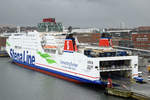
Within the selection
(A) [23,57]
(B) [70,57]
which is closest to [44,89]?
(B) [70,57]

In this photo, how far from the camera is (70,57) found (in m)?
25.4

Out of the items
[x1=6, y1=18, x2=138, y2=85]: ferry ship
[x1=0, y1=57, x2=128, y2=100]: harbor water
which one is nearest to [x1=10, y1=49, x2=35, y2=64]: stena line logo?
[x1=6, y1=18, x2=138, y2=85]: ferry ship

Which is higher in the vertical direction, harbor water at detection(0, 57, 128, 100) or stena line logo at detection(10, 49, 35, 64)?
stena line logo at detection(10, 49, 35, 64)

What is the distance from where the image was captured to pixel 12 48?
42.1m

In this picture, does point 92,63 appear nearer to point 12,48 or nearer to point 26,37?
point 26,37

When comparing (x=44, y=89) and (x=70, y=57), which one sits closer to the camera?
(x=44, y=89)

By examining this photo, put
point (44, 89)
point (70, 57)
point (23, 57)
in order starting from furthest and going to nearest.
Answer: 1. point (23, 57)
2. point (70, 57)
3. point (44, 89)

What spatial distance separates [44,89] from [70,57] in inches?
176

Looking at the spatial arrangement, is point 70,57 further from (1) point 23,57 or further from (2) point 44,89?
(1) point 23,57

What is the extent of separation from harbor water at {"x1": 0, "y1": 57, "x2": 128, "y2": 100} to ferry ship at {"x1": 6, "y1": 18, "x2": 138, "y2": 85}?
0.97 m

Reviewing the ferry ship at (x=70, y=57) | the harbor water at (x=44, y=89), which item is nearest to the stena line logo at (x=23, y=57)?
the ferry ship at (x=70, y=57)

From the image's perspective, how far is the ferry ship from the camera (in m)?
22.5

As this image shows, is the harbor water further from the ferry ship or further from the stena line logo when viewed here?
the stena line logo

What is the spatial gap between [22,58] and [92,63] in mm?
18877
